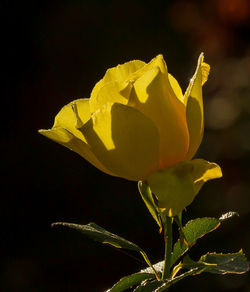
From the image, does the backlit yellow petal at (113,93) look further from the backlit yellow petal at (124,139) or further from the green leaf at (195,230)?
the green leaf at (195,230)

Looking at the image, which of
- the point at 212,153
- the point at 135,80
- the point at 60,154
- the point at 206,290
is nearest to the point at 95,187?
the point at 60,154

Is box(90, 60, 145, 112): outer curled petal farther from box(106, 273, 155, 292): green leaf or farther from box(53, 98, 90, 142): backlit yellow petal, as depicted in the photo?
box(106, 273, 155, 292): green leaf

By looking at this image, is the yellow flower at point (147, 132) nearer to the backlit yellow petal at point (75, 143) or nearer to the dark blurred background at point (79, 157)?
the backlit yellow petal at point (75, 143)

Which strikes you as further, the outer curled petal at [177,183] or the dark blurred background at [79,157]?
the dark blurred background at [79,157]

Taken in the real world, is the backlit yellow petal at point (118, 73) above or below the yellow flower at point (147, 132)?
above

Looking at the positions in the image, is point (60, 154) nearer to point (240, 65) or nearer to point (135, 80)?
point (240, 65)

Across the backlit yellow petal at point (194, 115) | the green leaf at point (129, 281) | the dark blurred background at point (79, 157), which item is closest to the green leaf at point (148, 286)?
the green leaf at point (129, 281)
